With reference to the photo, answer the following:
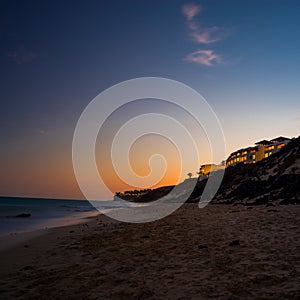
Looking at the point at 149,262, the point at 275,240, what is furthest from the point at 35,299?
the point at 275,240

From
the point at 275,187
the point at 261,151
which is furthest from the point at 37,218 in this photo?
the point at 261,151

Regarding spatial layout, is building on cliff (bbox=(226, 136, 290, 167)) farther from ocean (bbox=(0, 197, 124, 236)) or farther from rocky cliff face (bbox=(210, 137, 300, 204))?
ocean (bbox=(0, 197, 124, 236))

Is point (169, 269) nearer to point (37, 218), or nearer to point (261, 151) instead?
point (37, 218)

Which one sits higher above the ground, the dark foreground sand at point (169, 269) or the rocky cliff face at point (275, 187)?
the rocky cliff face at point (275, 187)

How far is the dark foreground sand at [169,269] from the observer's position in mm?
5152

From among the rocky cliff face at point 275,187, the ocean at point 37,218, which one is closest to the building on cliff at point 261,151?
the rocky cliff face at point 275,187

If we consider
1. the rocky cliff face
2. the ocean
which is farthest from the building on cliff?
the ocean

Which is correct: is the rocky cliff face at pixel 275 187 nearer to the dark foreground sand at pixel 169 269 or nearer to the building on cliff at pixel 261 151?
the dark foreground sand at pixel 169 269

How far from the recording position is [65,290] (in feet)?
19.1

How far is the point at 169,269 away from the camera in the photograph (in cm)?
667

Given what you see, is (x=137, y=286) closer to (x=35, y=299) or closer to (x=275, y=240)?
(x=35, y=299)

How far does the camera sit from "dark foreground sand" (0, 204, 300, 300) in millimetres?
5152

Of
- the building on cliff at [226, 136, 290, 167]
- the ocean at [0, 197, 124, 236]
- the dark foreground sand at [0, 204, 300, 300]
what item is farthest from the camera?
the building on cliff at [226, 136, 290, 167]

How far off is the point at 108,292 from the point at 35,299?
1.54m
